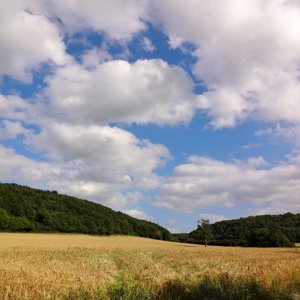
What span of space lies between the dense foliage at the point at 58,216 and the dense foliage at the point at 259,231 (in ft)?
71.4

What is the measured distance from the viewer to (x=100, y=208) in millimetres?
139750

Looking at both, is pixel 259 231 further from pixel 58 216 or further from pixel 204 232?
pixel 58 216

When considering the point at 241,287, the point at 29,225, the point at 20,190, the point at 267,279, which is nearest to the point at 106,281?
the point at 241,287

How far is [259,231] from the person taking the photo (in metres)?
104

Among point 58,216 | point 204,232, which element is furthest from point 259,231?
point 58,216

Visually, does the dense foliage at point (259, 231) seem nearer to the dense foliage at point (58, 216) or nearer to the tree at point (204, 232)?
the tree at point (204, 232)

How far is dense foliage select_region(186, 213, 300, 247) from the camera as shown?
100750 millimetres

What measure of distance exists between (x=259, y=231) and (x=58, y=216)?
47775mm

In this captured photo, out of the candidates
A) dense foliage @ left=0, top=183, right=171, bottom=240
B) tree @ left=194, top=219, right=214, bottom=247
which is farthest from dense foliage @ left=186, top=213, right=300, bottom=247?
dense foliage @ left=0, top=183, right=171, bottom=240

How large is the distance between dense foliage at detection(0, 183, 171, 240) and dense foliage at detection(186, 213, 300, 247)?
2177cm

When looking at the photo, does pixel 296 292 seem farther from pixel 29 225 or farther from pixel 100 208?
pixel 100 208

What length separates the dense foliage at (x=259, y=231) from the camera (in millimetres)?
100750

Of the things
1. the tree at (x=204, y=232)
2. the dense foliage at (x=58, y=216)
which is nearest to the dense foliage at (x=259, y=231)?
the tree at (x=204, y=232)

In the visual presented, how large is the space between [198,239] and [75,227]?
3443 cm
